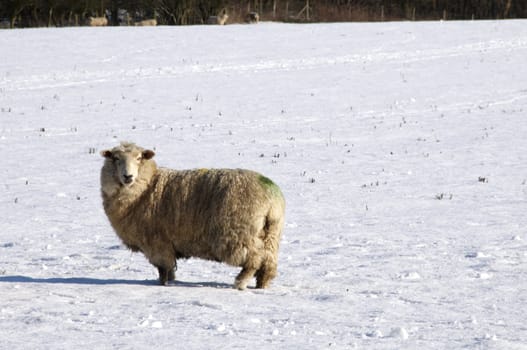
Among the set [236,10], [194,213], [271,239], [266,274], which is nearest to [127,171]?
[194,213]

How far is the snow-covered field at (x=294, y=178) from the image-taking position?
7465 mm

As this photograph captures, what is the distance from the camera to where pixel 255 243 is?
9047 millimetres

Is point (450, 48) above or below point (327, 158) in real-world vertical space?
above

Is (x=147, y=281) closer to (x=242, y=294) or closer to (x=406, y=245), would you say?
(x=242, y=294)

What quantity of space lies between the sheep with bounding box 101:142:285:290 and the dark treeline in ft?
134

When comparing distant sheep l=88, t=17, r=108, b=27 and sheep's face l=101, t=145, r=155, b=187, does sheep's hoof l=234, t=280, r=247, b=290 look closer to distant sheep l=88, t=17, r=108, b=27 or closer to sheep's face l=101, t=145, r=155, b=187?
sheep's face l=101, t=145, r=155, b=187

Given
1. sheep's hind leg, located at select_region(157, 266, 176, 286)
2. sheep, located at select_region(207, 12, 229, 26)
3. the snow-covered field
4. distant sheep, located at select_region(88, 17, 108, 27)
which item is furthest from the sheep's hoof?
distant sheep, located at select_region(88, 17, 108, 27)

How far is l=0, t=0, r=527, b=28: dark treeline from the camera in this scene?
50.2m

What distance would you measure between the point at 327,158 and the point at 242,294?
10261 mm

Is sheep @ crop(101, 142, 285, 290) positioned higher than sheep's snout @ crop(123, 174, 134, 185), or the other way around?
sheep's snout @ crop(123, 174, 134, 185)

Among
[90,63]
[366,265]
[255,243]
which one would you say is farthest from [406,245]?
[90,63]

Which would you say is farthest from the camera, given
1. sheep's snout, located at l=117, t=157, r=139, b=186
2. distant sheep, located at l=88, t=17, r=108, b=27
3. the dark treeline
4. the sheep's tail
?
the dark treeline

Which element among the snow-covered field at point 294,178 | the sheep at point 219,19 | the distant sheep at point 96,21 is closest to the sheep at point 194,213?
the snow-covered field at point 294,178

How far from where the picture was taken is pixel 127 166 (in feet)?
31.0
